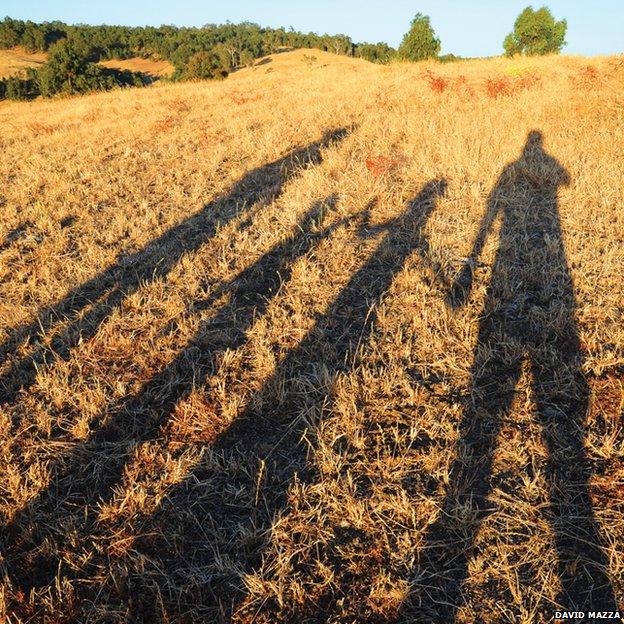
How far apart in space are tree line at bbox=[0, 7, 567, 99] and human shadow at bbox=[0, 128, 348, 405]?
2793 centimetres

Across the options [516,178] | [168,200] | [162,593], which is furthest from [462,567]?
[168,200]

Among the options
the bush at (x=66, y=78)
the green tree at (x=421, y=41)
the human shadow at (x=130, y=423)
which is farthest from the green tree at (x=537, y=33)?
the human shadow at (x=130, y=423)

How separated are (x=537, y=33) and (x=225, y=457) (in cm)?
5864

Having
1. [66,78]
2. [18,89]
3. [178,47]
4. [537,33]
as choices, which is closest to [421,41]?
[537,33]

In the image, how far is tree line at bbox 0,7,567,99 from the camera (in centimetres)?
2934

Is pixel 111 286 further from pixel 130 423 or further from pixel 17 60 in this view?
pixel 17 60

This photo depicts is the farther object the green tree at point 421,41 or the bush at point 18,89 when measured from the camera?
the bush at point 18,89

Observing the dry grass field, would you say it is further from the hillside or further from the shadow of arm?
the hillside

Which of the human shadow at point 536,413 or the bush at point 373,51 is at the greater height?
the bush at point 373,51

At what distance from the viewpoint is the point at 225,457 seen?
2.85 metres

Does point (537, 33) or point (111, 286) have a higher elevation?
point (537, 33)

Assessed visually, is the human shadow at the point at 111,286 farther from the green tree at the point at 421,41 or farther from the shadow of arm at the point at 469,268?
the green tree at the point at 421,41

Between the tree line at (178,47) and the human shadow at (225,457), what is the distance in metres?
31.6

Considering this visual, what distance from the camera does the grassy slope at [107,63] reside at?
185 ft
